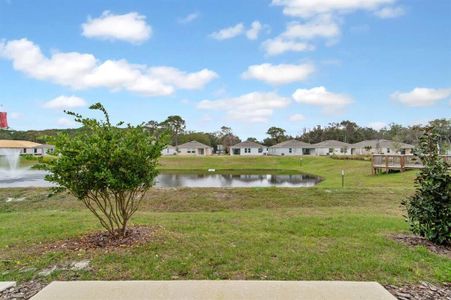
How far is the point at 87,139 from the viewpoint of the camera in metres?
5.39

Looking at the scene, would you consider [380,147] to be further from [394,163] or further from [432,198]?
[432,198]

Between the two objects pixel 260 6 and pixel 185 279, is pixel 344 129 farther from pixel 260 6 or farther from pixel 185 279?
pixel 185 279

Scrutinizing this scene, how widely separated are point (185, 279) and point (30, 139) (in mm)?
92076

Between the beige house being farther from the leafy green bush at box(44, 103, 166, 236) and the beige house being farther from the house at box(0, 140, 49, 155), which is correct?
the leafy green bush at box(44, 103, 166, 236)

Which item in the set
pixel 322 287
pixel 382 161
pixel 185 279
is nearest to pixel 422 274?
pixel 322 287

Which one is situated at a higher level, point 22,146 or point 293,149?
point 22,146

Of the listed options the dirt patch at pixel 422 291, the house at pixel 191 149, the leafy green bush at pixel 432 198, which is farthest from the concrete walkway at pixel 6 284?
the house at pixel 191 149

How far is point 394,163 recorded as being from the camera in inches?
A: 988

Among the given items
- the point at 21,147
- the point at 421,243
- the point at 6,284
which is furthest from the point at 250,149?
the point at 6,284

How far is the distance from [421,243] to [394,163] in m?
21.5

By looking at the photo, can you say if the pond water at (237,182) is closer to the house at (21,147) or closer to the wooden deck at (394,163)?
the wooden deck at (394,163)

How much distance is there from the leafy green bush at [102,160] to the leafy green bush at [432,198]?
4.13 meters

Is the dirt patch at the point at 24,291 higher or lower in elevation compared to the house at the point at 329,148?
lower

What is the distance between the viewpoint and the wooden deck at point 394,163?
955 inches
